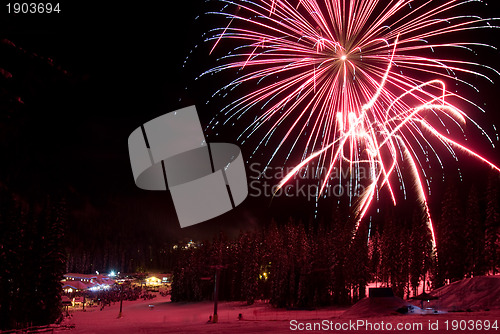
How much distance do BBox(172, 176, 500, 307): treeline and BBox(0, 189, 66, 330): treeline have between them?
16.1 meters

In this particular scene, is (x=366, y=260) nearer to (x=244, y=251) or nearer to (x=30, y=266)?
(x=244, y=251)

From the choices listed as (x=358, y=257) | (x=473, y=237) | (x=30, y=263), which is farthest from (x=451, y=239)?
(x=30, y=263)

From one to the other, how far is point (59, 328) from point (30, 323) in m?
16.4

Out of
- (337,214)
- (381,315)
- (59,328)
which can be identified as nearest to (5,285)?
(59,328)

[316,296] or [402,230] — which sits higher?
[402,230]

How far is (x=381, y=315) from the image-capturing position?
29.5 metres

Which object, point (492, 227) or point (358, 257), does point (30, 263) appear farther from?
point (492, 227)

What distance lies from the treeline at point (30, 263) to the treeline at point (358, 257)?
1607 centimetres

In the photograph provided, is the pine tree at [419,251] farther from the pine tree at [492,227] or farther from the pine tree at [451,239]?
the pine tree at [492,227]

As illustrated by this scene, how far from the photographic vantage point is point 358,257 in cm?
5819

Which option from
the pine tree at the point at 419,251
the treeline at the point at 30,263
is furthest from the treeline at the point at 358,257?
the treeline at the point at 30,263

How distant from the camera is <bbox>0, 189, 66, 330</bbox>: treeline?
1690 inches

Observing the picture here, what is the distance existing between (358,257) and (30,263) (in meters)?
40.0

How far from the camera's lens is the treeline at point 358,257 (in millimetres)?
50812
